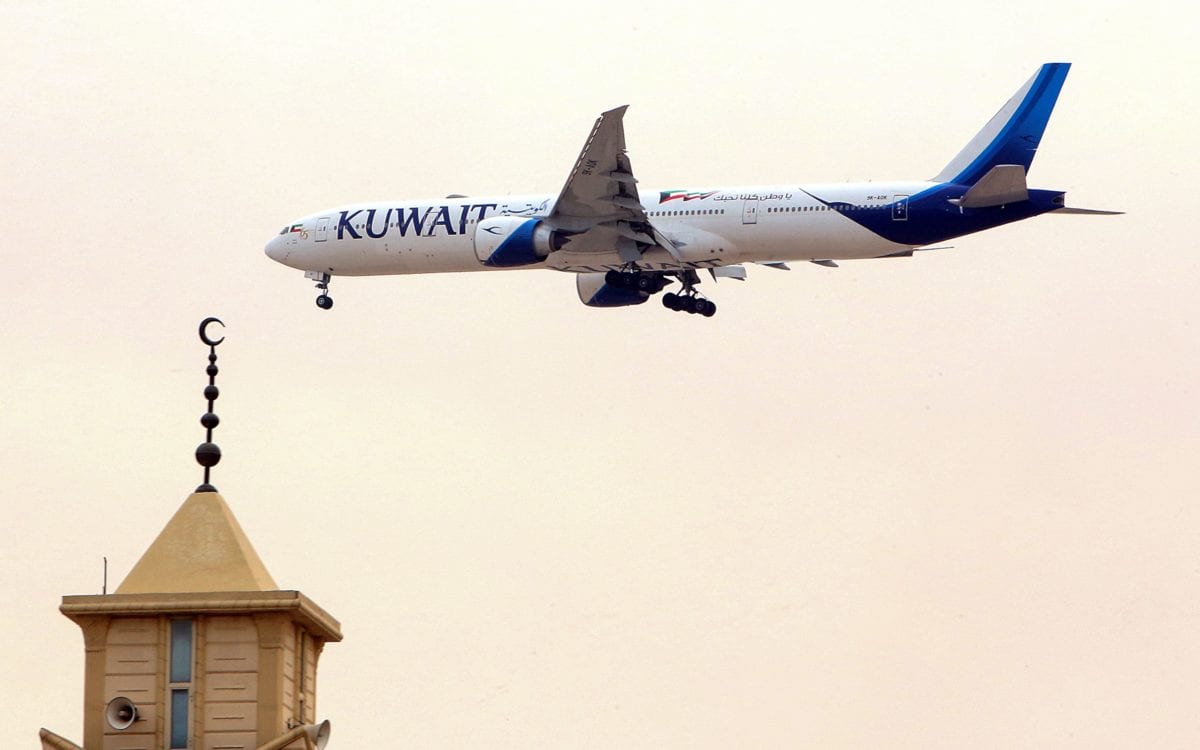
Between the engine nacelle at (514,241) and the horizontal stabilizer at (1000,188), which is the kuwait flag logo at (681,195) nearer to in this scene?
the engine nacelle at (514,241)

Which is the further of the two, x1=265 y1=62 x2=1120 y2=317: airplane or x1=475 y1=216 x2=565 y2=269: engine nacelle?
x1=475 y1=216 x2=565 y2=269: engine nacelle

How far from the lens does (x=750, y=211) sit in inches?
2889

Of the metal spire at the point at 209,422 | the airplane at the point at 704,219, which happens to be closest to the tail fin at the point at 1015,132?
the airplane at the point at 704,219

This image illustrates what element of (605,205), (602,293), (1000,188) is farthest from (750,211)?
(602,293)

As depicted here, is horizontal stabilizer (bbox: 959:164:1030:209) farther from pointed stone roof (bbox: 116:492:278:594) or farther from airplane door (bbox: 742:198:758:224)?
pointed stone roof (bbox: 116:492:278:594)

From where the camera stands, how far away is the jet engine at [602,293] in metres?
78.9

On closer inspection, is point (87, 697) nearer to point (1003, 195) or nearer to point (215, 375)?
point (215, 375)

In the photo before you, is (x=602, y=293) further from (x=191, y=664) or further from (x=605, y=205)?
(x=191, y=664)

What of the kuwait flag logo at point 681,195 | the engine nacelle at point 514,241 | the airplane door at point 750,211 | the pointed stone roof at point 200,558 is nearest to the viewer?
the pointed stone roof at point 200,558

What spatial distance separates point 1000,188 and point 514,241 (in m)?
13.8

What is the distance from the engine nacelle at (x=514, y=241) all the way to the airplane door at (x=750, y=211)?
5.12m

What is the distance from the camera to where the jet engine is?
78875 mm

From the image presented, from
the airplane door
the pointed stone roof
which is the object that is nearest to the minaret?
the pointed stone roof

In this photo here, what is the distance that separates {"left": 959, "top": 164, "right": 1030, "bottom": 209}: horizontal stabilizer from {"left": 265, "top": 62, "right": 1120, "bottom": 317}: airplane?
1.0 inches
